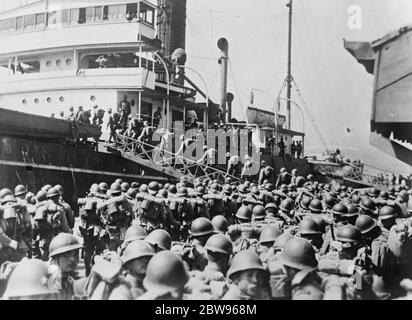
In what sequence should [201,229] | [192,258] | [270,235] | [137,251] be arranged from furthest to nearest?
[270,235], [201,229], [192,258], [137,251]

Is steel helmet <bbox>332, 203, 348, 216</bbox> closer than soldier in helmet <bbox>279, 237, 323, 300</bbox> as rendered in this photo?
No

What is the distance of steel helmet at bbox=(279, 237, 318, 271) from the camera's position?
4.20 metres

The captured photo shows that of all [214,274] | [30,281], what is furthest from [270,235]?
[30,281]

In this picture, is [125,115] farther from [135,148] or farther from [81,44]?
[81,44]

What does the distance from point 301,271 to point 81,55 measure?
18302mm

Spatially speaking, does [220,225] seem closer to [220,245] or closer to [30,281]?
[220,245]

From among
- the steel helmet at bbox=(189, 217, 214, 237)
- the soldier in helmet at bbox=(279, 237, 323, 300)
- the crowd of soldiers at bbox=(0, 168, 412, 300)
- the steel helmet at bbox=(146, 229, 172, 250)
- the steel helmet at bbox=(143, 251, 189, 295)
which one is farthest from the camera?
the steel helmet at bbox=(189, 217, 214, 237)

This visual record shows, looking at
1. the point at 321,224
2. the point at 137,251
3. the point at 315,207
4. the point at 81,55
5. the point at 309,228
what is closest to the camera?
the point at 137,251

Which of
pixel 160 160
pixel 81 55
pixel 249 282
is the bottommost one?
pixel 249 282

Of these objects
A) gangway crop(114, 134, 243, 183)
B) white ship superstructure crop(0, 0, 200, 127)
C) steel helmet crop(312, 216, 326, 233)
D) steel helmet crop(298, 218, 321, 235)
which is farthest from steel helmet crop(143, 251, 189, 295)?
white ship superstructure crop(0, 0, 200, 127)

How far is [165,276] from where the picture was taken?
358 cm

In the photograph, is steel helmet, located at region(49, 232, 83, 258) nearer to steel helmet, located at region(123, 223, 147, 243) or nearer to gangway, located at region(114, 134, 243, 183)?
steel helmet, located at region(123, 223, 147, 243)

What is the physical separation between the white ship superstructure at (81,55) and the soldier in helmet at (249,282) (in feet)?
49.0
